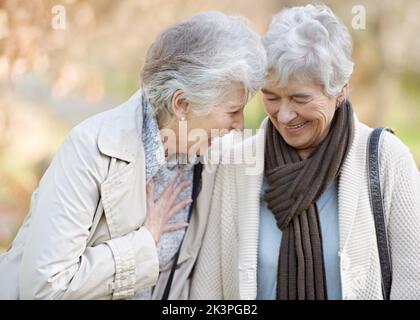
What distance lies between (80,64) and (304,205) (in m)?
2.70

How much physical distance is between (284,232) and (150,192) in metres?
0.47

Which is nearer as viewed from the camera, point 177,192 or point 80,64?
point 177,192

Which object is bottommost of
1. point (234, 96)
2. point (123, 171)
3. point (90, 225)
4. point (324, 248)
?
point (324, 248)

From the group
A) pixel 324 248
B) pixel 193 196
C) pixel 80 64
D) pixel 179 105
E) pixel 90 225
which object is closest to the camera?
pixel 90 225

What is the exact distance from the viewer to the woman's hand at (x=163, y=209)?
2.26 meters

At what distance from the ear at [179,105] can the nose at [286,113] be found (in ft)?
1.05

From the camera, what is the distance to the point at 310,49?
2268mm

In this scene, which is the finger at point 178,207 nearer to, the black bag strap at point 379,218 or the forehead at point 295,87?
the forehead at point 295,87

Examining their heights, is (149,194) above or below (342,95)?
below

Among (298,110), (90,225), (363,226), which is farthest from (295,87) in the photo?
(90,225)

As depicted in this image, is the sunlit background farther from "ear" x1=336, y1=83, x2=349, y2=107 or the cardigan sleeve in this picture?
the cardigan sleeve

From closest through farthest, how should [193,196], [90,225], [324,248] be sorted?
1. [90,225]
2. [324,248]
3. [193,196]

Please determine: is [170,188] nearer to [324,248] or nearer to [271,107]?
[271,107]
